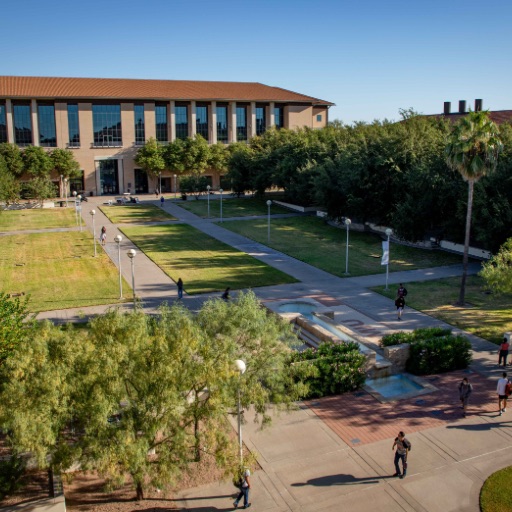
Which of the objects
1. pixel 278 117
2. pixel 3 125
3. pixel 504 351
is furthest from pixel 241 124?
pixel 504 351

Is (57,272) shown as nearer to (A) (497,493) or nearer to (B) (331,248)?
(B) (331,248)

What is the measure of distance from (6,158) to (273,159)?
105ft

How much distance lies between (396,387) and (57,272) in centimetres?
2355

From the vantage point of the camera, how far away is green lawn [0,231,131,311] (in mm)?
29391

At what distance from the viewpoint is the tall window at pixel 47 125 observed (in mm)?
72056

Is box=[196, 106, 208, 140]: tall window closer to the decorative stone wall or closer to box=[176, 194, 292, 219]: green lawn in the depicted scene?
box=[176, 194, 292, 219]: green lawn

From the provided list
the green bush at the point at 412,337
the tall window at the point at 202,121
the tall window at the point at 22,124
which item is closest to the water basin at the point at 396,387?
the green bush at the point at 412,337

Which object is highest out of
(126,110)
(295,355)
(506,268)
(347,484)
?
(126,110)

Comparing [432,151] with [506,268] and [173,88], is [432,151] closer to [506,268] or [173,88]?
[506,268]

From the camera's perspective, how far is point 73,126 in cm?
7369

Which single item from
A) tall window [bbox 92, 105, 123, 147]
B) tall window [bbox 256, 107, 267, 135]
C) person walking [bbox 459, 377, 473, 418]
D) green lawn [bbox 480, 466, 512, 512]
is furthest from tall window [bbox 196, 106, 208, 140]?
green lawn [bbox 480, 466, 512, 512]

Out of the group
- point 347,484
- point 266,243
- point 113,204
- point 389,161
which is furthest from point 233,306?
point 113,204

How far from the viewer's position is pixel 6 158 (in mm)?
67438

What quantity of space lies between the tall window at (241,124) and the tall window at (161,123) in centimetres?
1081
